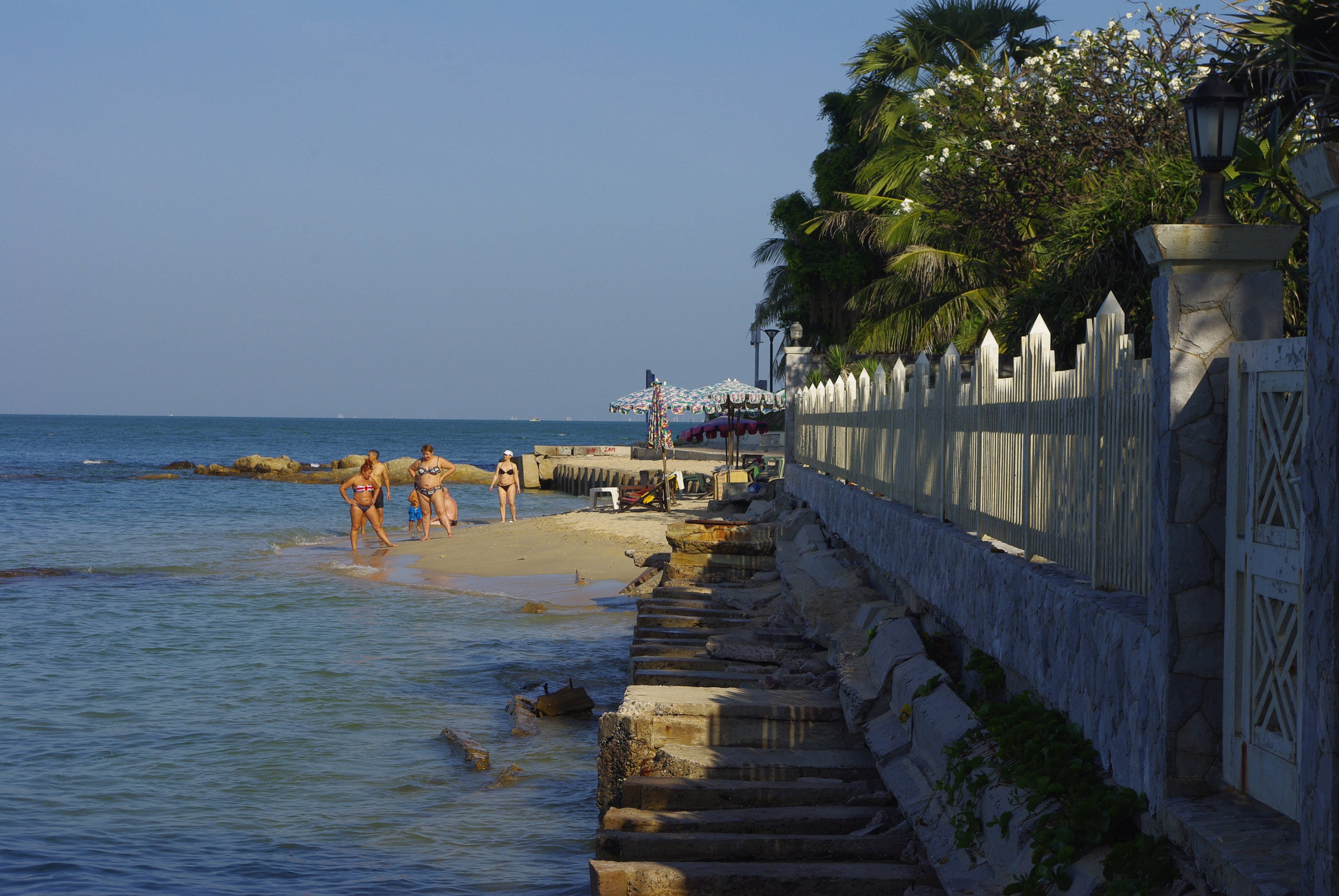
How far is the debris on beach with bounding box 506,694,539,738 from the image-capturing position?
9195 millimetres

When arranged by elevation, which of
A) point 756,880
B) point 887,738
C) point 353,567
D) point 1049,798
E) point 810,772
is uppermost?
point 1049,798

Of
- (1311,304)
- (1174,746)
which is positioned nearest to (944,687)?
(1174,746)

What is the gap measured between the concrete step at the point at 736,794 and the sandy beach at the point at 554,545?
12029 millimetres

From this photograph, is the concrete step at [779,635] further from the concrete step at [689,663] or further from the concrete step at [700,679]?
the concrete step at [700,679]

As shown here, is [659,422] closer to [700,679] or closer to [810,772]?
[700,679]

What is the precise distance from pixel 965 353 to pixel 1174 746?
19425mm

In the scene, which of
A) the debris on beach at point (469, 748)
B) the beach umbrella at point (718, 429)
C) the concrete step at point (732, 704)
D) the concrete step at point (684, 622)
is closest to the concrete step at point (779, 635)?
the concrete step at point (684, 622)

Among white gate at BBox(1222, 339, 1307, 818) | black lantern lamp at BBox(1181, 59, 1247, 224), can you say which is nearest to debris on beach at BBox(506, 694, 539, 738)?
white gate at BBox(1222, 339, 1307, 818)

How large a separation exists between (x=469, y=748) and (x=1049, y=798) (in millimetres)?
5481

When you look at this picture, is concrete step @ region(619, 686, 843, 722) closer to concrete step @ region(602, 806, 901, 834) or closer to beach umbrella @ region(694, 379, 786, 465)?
concrete step @ region(602, 806, 901, 834)

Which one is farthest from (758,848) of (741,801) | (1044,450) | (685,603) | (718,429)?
(718,429)

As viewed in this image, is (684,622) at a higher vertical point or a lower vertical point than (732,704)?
lower

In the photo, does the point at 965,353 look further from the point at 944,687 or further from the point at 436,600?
the point at 944,687

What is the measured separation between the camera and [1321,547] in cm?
260
